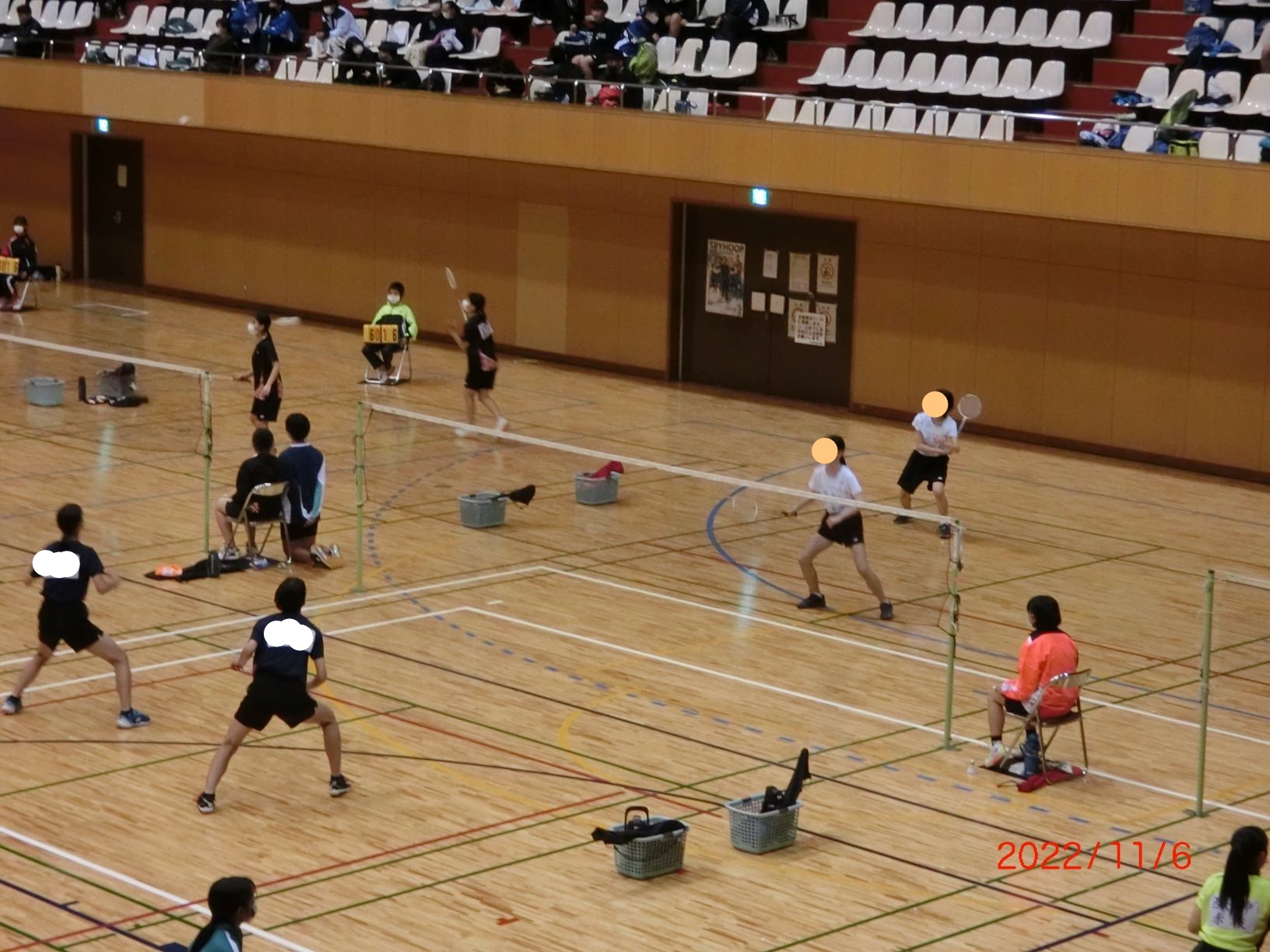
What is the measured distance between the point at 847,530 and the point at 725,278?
13.6 m

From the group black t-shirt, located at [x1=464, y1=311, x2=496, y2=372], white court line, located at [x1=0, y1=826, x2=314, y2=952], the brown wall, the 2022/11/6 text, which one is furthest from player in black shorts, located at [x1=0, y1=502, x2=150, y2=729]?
the brown wall

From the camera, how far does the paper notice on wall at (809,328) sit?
97.9 ft

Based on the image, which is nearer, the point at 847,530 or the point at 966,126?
the point at 847,530

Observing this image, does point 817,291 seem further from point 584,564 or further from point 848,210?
point 584,564

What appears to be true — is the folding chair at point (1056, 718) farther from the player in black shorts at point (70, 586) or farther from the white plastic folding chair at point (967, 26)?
the white plastic folding chair at point (967, 26)

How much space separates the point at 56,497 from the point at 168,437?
3.78m

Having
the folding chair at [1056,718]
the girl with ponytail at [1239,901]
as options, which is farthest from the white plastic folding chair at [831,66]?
the girl with ponytail at [1239,901]

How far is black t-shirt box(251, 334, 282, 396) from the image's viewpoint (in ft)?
78.0

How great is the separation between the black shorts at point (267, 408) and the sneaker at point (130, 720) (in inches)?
398

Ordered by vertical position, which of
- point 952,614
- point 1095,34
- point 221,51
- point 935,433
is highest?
point 1095,34

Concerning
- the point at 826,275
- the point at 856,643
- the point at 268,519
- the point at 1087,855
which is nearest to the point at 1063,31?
the point at 826,275

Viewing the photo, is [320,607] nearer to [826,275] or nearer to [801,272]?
[826,275]

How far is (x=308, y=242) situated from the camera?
121 ft

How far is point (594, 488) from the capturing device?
22.6 meters
